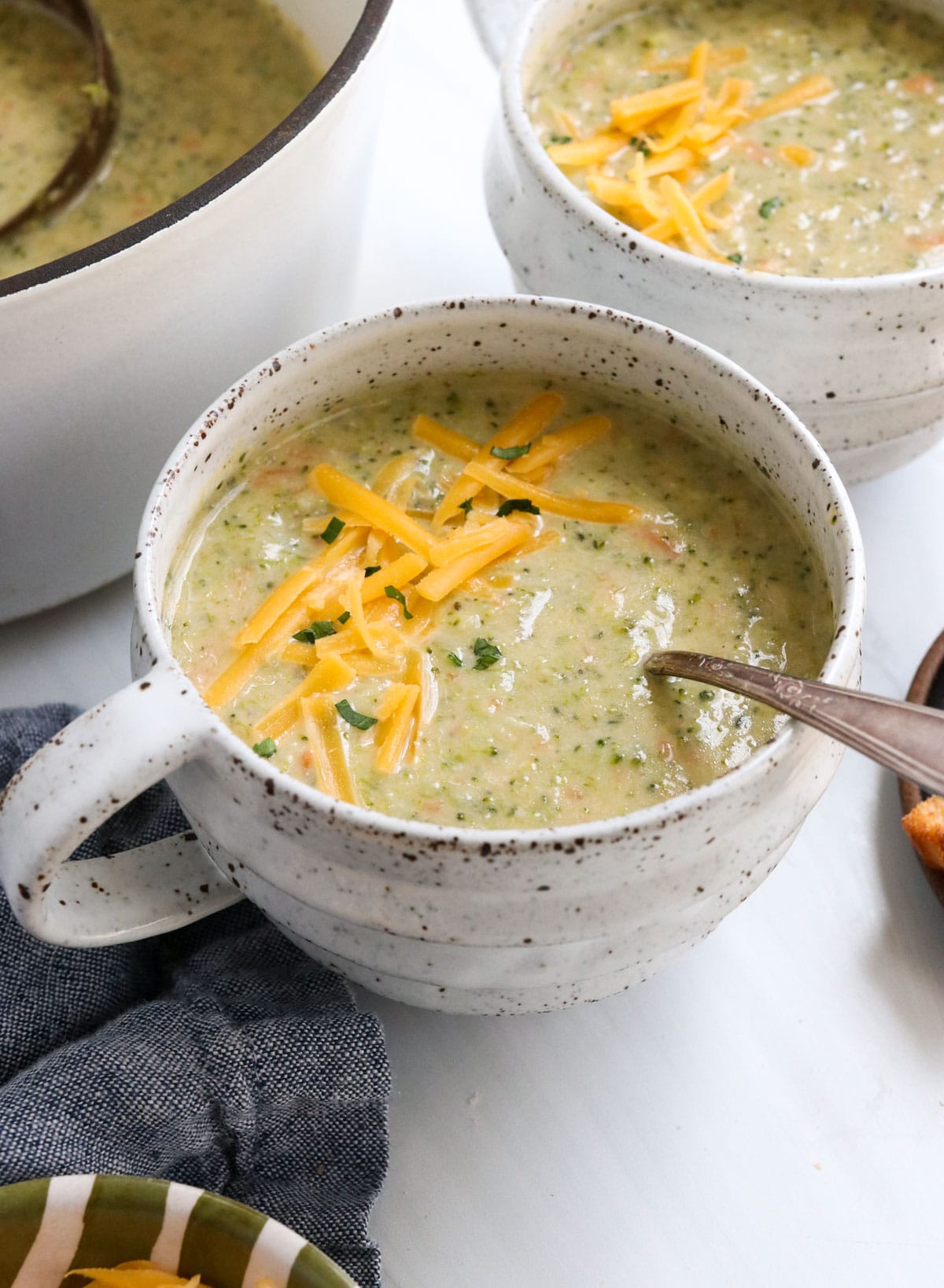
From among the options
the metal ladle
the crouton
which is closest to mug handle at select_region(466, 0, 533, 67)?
the metal ladle

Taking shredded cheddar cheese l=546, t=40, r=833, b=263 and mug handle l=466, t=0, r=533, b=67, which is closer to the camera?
shredded cheddar cheese l=546, t=40, r=833, b=263

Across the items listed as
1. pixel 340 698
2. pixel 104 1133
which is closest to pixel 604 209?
pixel 340 698

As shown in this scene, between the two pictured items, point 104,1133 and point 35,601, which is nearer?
point 104,1133

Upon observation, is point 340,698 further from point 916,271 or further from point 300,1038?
point 916,271

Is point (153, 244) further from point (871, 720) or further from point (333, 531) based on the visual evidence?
point (871, 720)

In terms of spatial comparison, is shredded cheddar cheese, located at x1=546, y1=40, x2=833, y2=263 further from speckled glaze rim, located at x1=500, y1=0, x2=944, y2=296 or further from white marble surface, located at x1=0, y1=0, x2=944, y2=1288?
white marble surface, located at x1=0, y1=0, x2=944, y2=1288

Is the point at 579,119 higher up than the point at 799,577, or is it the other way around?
the point at 579,119

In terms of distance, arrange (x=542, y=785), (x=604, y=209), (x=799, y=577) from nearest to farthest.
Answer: (x=542, y=785) → (x=799, y=577) → (x=604, y=209)

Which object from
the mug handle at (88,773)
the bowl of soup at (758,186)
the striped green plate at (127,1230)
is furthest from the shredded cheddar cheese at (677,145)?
the striped green plate at (127,1230)
